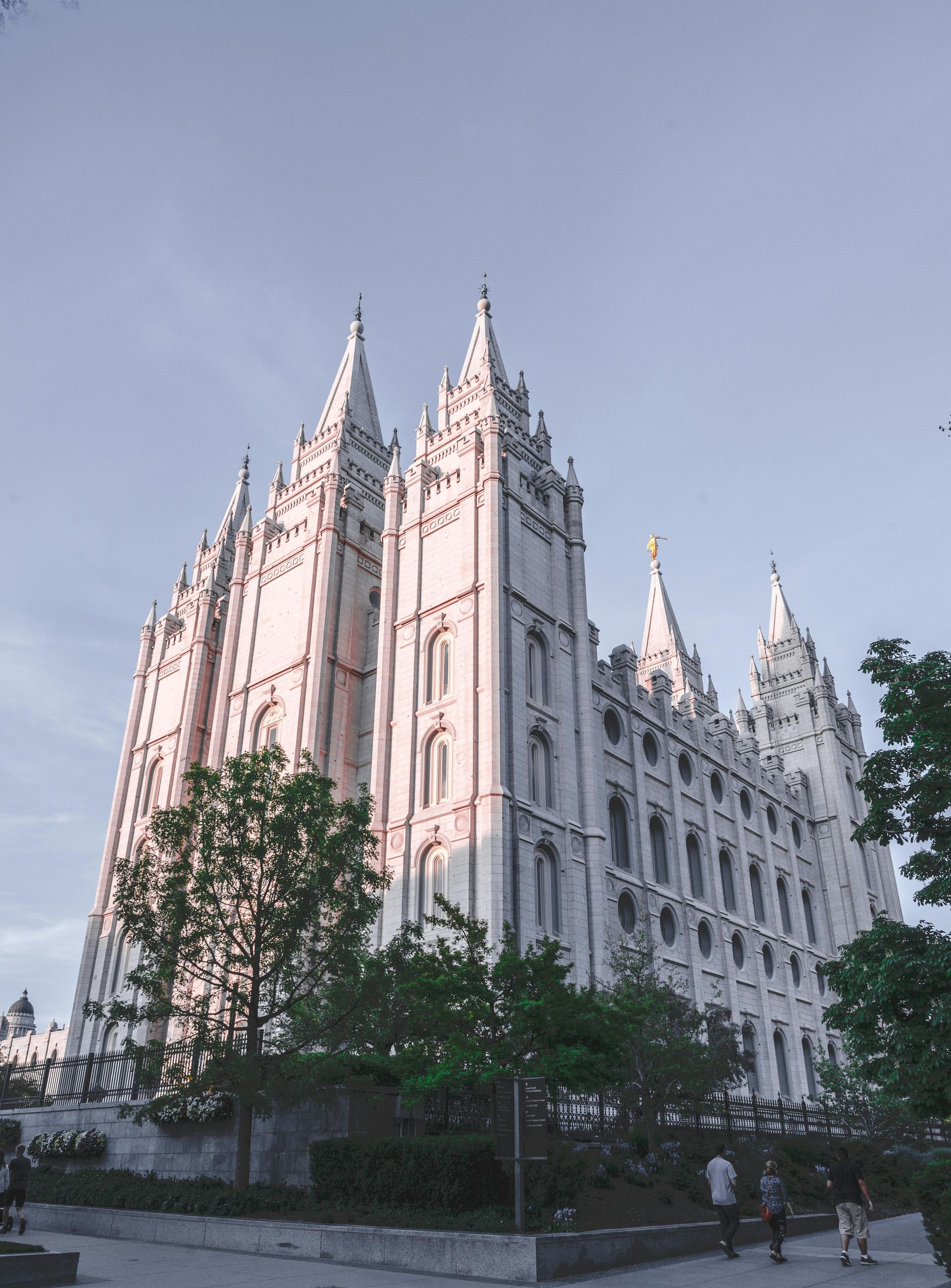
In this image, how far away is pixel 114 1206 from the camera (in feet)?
55.0

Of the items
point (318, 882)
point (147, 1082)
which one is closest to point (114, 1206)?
point (147, 1082)

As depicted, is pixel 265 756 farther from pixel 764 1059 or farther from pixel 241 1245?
pixel 764 1059

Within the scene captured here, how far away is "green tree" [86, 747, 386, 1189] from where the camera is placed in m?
16.9

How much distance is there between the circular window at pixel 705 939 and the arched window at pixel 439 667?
14.8 metres

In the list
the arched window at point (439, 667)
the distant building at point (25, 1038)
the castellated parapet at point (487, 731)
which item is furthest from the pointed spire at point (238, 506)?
the distant building at point (25, 1038)

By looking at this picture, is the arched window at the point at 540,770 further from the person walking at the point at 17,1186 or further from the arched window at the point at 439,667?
the person walking at the point at 17,1186

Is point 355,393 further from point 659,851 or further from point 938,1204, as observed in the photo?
point 938,1204

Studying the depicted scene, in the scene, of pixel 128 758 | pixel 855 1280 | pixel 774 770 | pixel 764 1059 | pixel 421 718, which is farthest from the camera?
pixel 774 770

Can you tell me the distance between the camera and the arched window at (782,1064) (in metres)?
40.4

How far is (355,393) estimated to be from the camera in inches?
1928

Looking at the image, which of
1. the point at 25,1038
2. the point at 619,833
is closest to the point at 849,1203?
the point at 619,833

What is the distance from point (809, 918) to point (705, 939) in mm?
13254

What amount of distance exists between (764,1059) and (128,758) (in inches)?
1271

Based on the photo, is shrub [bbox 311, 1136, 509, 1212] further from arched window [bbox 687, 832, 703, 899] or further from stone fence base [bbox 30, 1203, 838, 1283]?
arched window [bbox 687, 832, 703, 899]
